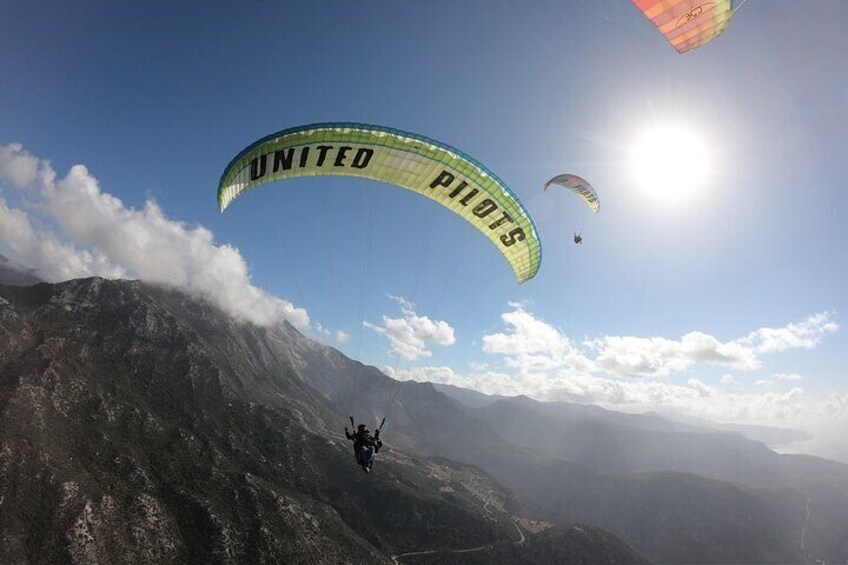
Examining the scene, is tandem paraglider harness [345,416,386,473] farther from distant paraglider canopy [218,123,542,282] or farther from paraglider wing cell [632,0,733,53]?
paraglider wing cell [632,0,733,53]

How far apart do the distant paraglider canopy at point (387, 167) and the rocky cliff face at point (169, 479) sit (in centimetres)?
11169

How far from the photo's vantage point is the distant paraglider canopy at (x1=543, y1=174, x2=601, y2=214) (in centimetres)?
4550

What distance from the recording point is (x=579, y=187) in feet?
151

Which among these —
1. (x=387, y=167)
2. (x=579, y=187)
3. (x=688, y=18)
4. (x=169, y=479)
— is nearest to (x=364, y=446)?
(x=387, y=167)

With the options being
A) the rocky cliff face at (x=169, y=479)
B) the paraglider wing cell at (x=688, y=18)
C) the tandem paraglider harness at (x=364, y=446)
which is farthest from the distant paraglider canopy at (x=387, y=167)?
the rocky cliff face at (x=169, y=479)

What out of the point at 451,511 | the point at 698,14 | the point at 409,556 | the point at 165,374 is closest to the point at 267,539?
the point at 409,556

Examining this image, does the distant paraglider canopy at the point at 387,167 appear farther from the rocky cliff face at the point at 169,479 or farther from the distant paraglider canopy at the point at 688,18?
the rocky cliff face at the point at 169,479

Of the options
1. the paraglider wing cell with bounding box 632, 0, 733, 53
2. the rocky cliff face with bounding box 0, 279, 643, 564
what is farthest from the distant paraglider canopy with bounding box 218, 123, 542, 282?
the rocky cliff face with bounding box 0, 279, 643, 564

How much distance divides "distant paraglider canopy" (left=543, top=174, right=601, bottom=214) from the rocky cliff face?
111 m

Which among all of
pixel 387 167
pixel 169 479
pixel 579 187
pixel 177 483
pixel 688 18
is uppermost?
pixel 579 187

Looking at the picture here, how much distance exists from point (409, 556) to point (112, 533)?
82.5 m

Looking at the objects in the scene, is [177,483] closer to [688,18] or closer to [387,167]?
[387,167]

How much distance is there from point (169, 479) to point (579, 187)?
13600 centimetres

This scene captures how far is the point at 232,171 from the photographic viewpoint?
94.2 ft
